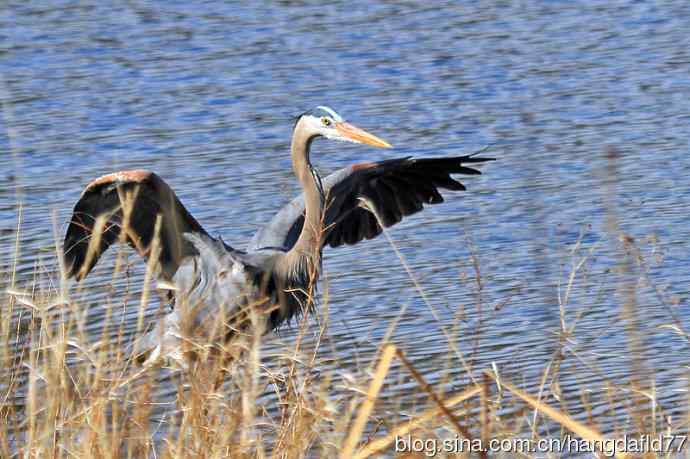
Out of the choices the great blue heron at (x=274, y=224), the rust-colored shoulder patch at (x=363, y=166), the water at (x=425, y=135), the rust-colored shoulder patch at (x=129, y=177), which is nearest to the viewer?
the rust-colored shoulder patch at (x=129, y=177)

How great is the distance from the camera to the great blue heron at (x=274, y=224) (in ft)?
19.6

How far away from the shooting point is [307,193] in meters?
6.38

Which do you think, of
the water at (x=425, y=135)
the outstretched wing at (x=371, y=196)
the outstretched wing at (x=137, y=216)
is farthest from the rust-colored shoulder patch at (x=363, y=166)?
the outstretched wing at (x=137, y=216)

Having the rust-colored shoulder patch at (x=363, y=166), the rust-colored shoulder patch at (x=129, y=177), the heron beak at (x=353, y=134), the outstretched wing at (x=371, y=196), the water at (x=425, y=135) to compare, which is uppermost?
the rust-colored shoulder patch at (x=129, y=177)

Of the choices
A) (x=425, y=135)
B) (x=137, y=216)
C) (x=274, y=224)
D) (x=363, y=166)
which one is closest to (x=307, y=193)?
(x=363, y=166)

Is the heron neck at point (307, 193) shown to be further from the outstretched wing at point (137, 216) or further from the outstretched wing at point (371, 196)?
the outstretched wing at point (137, 216)

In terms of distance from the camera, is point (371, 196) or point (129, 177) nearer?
point (129, 177)

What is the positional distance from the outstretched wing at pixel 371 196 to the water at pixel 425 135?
0.22 meters

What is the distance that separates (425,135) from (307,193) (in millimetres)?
3090

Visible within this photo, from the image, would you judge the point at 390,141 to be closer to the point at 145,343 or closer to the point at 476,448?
the point at 145,343

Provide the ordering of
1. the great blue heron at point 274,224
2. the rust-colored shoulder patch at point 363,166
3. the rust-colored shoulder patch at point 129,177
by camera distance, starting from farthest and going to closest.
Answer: the rust-colored shoulder patch at point 363,166 → the great blue heron at point 274,224 → the rust-colored shoulder patch at point 129,177

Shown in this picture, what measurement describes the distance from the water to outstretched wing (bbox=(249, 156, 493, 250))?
0.22 metres

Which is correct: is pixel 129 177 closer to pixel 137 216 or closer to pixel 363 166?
pixel 137 216

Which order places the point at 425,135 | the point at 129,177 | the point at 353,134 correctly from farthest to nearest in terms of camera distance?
the point at 425,135
the point at 353,134
the point at 129,177
